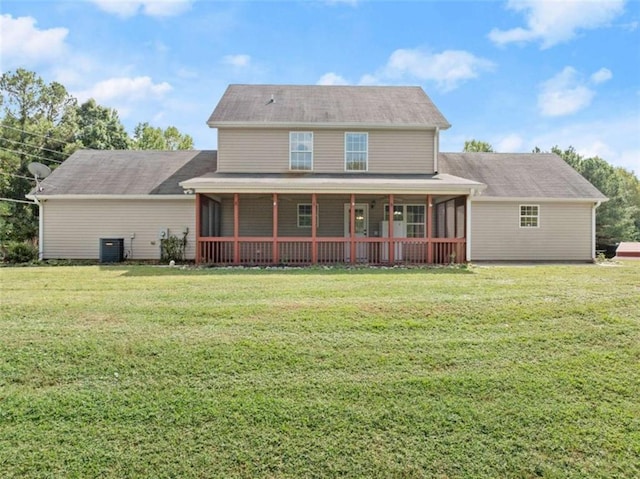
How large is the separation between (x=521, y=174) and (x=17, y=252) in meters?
19.2

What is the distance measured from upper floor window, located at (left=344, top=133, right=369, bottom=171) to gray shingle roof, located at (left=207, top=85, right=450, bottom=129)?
0.55m

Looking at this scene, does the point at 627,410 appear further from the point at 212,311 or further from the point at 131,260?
the point at 131,260

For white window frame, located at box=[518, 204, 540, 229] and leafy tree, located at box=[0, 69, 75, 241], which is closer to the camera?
white window frame, located at box=[518, 204, 540, 229]

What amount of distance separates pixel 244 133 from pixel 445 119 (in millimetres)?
7598

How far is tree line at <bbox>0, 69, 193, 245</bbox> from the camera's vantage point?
84.0ft

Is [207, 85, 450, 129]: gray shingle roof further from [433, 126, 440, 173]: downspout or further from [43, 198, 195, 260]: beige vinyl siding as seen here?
[43, 198, 195, 260]: beige vinyl siding

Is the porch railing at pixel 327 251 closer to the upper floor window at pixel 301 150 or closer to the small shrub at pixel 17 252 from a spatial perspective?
the upper floor window at pixel 301 150

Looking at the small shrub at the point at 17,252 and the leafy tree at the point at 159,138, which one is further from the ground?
the leafy tree at the point at 159,138

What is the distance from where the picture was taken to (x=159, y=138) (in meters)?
36.2

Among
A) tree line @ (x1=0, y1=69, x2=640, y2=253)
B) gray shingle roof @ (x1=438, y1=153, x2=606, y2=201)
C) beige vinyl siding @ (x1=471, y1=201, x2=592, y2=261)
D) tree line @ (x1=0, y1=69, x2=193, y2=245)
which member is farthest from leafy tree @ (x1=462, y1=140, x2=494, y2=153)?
tree line @ (x1=0, y1=69, x2=193, y2=245)

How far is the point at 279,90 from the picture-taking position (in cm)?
1641

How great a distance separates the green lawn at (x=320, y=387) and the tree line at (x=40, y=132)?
78.3 ft

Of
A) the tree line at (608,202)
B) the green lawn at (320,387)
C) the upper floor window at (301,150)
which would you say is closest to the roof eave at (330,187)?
the upper floor window at (301,150)

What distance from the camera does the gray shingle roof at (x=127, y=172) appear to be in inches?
555
